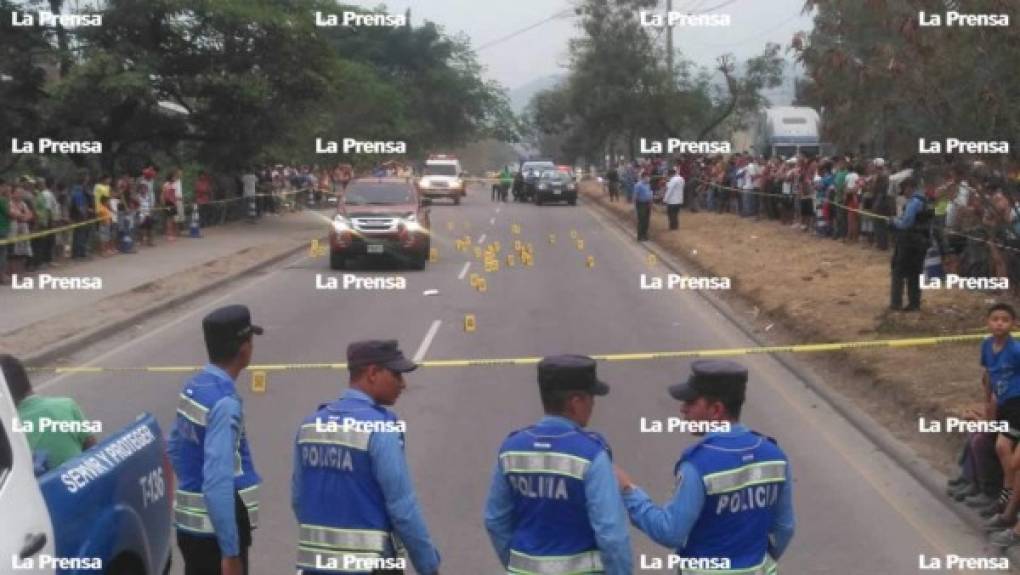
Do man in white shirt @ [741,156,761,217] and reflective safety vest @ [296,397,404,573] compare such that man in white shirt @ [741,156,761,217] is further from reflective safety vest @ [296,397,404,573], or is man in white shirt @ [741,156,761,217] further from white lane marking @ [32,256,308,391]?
reflective safety vest @ [296,397,404,573]

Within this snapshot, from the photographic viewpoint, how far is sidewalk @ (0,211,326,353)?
18328 mm

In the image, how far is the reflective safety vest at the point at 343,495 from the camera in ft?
17.4

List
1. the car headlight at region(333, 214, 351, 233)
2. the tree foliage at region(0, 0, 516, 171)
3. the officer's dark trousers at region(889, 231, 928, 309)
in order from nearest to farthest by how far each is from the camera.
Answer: the officer's dark trousers at region(889, 231, 928, 309), the car headlight at region(333, 214, 351, 233), the tree foliage at region(0, 0, 516, 171)

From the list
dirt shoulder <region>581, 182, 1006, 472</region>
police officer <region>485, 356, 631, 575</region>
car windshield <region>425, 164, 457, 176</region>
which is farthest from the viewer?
car windshield <region>425, 164, 457, 176</region>

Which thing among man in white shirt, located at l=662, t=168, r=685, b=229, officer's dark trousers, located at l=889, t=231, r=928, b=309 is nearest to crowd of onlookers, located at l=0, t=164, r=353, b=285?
man in white shirt, located at l=662, t=168, r=685, b=229

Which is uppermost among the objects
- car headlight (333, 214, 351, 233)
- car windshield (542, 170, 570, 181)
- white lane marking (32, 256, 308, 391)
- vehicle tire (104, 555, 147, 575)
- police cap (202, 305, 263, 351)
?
police cap (202, 305, 263, 351)

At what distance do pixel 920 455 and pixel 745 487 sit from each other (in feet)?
21.6

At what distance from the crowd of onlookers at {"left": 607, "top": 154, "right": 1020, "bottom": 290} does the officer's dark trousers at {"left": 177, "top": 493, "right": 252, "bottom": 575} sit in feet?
36.6

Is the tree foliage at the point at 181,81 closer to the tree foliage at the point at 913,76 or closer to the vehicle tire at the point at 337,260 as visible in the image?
the vehicle tire at the point at 337,260

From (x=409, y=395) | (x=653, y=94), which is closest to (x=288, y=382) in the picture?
(x=409, y=395)

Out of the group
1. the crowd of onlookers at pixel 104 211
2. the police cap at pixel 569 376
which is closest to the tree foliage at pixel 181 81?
the crowd of onlookers at pixel 104 211

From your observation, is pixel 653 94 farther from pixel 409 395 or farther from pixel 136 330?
pixel 409 395

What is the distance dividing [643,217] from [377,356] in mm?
30746

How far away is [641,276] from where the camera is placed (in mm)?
27109
